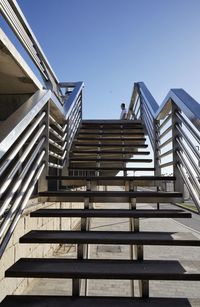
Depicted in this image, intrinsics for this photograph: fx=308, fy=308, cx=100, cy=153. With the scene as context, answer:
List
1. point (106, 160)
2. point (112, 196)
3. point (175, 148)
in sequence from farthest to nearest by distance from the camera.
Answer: point (106, 160) < point (175, 148) < point (112, 196)

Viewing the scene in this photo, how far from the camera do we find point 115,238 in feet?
8.18

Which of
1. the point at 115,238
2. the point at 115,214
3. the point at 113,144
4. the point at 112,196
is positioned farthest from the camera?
the point at 113,144

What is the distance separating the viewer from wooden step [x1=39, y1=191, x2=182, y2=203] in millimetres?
3121

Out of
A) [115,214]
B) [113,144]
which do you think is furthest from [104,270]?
[113,144]

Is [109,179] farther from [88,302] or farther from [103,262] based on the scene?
[88,302]

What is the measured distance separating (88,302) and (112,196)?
125 cm

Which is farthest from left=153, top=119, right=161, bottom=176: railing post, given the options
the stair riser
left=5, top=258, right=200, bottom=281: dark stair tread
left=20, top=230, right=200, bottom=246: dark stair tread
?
left=5, top=258, right=200, bottom=281: dark stair tread

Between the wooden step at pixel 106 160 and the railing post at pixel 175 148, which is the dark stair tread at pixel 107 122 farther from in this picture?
the railing post at pixel 175 148

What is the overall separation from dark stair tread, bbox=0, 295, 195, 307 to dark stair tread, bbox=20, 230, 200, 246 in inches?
17.6

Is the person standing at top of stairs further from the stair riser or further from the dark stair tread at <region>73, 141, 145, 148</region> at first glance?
the stair riser

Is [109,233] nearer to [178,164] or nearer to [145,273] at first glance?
[145,273]

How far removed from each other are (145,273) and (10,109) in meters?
3.08

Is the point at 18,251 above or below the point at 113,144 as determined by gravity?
below

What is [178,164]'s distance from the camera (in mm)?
3637
